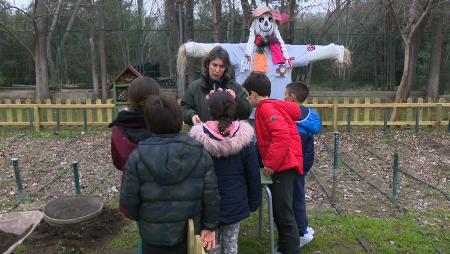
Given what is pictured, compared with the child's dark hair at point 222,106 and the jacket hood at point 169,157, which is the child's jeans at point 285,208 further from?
the jacket hood at point 169,157

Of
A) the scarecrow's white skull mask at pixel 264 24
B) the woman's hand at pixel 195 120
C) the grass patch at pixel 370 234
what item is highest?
the scarecrow's white skull mask at pixel 264 24

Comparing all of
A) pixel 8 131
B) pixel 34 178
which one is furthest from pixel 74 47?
pixel 34 178

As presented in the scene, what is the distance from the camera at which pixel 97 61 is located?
53.2ft

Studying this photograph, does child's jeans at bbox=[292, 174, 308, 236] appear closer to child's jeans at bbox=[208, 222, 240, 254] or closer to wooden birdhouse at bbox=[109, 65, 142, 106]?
child's jeans at bbox=[208, 222, 240, 254]

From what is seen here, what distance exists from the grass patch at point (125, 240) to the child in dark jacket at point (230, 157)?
1.32m

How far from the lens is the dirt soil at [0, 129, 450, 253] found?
4073 millimetres

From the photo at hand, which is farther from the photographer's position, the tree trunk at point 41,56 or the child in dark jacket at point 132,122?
the tree trunk at point 41,56

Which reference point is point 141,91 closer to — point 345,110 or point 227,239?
point 227,239

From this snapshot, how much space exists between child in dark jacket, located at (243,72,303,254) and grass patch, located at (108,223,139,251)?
142 centimetres

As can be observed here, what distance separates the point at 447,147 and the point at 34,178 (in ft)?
21.8

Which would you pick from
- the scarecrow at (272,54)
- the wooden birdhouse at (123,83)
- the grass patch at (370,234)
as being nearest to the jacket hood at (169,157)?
the grass patch at (370,234)

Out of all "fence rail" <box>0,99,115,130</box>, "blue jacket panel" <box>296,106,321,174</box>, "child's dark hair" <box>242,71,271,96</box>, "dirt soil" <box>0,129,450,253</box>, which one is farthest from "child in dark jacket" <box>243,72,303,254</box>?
"fence rail" <box>0,99,115,130</box>

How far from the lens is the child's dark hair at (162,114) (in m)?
2.14

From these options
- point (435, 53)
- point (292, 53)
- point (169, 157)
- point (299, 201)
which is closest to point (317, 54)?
point (292, 53)
